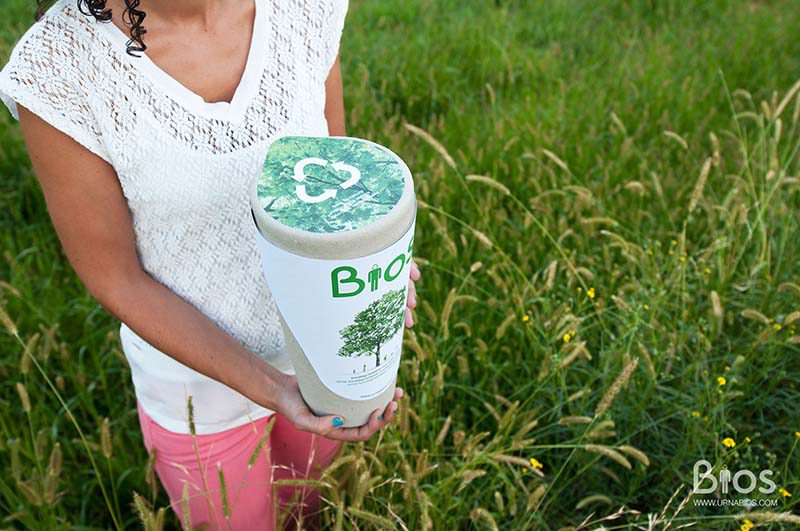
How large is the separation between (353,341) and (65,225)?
0.52 meters

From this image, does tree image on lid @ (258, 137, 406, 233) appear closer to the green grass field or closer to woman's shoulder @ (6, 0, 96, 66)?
woman's shoulder @ (6, 0, 96, 66)

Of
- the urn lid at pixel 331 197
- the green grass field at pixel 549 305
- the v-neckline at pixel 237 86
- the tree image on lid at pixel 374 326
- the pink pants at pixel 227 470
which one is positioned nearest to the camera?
the urn lid at pixel 331 197

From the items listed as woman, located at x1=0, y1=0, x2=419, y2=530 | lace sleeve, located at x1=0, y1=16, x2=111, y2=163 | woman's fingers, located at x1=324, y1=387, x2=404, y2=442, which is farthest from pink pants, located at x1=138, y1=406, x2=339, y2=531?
lace sleeve, located at x1=0, y1=16, x2=111, y2=163

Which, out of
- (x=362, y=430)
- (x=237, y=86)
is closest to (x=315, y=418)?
(x=362, y=430)

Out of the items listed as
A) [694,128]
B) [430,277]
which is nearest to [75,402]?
[430,277]

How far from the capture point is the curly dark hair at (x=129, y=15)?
1121 millimetres

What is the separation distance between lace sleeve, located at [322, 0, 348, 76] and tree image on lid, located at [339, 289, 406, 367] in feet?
1.84

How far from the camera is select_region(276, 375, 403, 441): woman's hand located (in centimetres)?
126

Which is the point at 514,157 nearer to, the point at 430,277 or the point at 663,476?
the point at 430,277

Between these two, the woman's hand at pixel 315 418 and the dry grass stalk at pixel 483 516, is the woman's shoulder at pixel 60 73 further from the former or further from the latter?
the dry grass stalk at pixel 483 516

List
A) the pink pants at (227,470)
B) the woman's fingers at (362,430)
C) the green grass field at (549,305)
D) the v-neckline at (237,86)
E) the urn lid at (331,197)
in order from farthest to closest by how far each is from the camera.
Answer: the green grass field at (549,305) → the pink pants at (227,470) → the woman's fingers at (362,430) → the v-neckline at (237,86) → the urn lid at (331,197)

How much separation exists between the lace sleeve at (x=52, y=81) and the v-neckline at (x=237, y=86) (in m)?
0.07

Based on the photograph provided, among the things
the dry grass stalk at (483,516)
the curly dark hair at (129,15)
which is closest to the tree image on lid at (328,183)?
the curly dark hair at (129,15)

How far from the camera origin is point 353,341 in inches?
43.0
